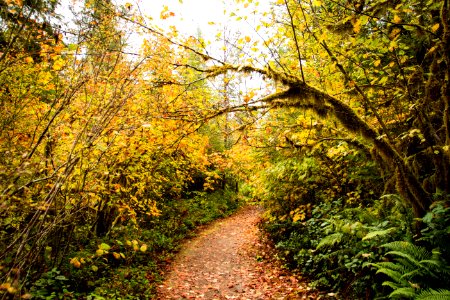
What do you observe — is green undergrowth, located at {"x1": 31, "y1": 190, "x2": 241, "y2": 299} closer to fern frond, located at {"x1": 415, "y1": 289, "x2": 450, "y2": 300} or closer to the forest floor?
the forest floor

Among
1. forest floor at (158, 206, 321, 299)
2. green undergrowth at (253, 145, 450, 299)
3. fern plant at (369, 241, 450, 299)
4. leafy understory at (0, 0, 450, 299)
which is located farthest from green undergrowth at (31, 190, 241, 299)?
green undergrowth at (253, 145, 450, 299)

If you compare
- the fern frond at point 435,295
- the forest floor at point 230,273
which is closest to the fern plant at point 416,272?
the fern frond at point 435,295

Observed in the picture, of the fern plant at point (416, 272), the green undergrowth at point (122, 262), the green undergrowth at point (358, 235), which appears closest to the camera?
the fern plant at point (416, 272)

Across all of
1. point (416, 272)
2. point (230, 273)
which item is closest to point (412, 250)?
point (416, 272)

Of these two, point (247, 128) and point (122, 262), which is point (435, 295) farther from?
point (122, 262)

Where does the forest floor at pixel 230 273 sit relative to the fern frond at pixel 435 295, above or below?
below

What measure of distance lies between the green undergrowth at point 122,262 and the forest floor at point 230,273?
1.62 feet

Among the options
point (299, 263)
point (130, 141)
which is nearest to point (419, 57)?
point (299, 263)

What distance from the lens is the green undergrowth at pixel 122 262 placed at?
16.3 feet

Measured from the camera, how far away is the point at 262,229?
38.5 ft

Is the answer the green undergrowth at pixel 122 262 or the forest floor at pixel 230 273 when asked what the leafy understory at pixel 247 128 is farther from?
the forest floor at pixel 230 273

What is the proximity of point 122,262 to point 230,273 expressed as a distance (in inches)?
120

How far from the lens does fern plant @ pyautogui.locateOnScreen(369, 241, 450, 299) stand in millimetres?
3400

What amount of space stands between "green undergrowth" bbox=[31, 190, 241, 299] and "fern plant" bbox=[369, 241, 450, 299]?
10.8 feet
